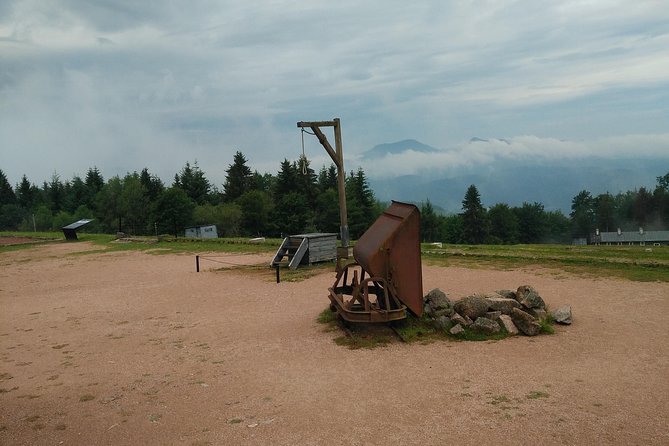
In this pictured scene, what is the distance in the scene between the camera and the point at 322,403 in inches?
261

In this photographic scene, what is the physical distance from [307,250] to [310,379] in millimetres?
11205

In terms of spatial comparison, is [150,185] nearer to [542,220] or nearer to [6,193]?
[6,193]

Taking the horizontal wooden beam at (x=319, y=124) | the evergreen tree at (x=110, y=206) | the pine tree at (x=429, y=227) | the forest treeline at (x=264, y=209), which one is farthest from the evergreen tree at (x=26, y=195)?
the horizontal wooden beam at (x=319, y=124)

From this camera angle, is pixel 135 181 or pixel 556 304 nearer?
pixel 556 304

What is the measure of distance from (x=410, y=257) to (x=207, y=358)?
165 inches

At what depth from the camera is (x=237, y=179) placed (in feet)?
248

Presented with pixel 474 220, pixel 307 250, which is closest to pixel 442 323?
pixel 307 250

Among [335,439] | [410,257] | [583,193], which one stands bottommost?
[335,439]

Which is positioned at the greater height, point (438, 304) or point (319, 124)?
point (319, 124)

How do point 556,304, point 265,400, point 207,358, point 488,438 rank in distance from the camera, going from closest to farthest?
point 488,438 → point 265,400 → point 207,358 → point 556,304

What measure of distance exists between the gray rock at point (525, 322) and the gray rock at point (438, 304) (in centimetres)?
120

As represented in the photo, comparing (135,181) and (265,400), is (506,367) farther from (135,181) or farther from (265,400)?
(135,181)

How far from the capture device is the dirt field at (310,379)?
585 centimetres

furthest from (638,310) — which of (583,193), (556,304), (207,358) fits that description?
(583,193)
